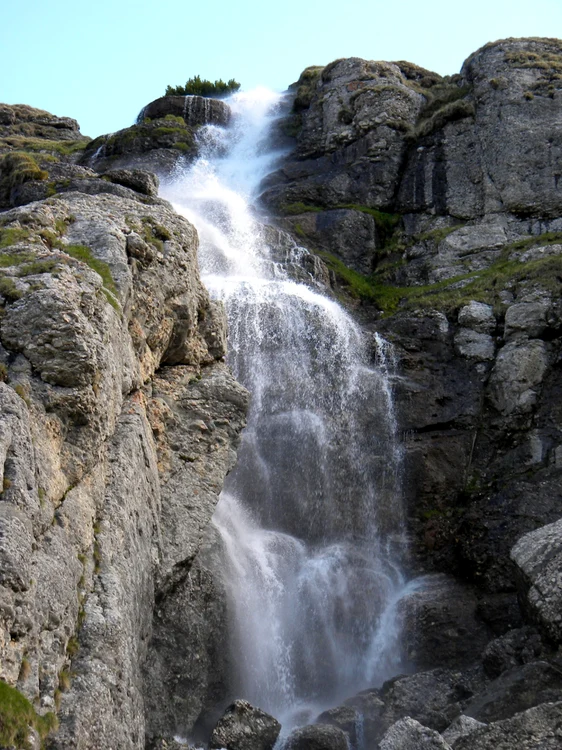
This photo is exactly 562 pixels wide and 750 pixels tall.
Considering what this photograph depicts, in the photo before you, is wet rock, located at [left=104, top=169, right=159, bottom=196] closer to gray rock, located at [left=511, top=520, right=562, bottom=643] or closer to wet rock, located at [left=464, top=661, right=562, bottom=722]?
gray rock, located at [left=511, top=520, right=562, bottom=643]

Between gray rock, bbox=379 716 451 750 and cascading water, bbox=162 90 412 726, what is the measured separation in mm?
4809

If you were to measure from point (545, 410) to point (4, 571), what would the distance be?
701 inches

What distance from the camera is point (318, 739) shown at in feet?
45.1

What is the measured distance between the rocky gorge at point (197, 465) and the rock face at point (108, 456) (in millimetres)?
41

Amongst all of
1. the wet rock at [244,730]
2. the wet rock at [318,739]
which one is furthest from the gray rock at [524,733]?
the wet rock at [244,730]

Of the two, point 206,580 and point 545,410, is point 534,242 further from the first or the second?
point 206,580

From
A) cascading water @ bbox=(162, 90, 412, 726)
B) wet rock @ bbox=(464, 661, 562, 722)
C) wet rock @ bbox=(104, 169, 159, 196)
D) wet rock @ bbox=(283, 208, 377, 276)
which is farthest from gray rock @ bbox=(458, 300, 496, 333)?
wet rock @ bbox=(464, 661, 562, 722)

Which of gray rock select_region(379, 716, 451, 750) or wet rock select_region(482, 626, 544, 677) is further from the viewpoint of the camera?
wet rock select_region(482, 626, 544, 677)

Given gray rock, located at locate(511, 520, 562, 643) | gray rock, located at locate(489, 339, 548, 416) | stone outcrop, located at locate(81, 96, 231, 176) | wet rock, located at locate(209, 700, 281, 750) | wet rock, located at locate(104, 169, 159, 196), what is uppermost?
stone outcrop, located at locate(81, 96, 231, 176)

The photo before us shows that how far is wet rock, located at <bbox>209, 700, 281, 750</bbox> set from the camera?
531 inches

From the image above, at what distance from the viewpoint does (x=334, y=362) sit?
25750 millimetres

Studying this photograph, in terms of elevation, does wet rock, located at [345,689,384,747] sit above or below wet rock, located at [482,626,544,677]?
below

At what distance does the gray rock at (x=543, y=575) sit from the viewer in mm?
13047

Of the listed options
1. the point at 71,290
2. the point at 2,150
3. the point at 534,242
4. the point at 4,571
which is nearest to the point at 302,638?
the point at 71,290
